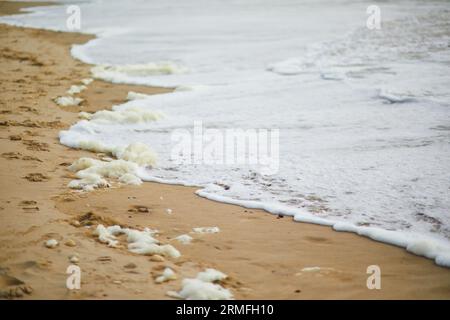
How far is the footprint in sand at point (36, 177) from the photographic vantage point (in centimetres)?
527

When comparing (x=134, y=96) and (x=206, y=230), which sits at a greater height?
(x=134, y=96)

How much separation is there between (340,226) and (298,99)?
4.40 metres

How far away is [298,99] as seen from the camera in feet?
28.4

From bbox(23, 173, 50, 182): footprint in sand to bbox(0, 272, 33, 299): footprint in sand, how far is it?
1.91 metres

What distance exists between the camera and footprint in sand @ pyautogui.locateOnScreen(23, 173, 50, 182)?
5.27m

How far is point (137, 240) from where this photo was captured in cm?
415

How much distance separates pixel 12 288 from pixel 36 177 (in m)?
A: 2.16

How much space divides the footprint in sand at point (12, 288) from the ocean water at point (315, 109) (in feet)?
7.34

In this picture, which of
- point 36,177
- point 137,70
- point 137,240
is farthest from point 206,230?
point 137,70

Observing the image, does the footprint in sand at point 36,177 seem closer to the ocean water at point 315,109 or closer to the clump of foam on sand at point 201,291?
the ocean water at point 315,109

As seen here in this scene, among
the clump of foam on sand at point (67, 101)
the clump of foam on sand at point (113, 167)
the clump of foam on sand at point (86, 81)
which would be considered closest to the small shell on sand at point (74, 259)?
the clump of foam on sand at point (113, 167)

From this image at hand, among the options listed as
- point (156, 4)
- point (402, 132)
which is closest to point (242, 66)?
point (402, 132)

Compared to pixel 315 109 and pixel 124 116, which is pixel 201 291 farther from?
pixel 315 109

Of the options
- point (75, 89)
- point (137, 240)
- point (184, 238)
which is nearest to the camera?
point (137, 240)
